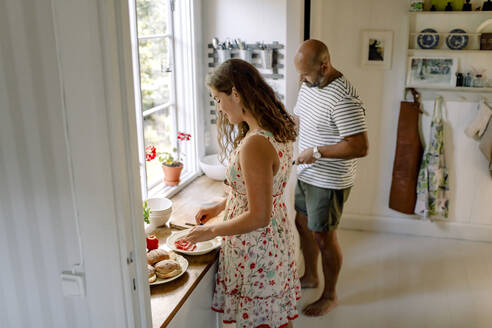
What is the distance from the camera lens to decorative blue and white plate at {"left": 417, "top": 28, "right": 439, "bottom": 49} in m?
3.78

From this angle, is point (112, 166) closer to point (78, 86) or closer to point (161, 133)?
point (78, 86)

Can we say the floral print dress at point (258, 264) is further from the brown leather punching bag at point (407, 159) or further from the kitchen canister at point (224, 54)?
the brown leather punching bag at point (407, 159)

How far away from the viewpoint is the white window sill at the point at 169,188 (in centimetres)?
297

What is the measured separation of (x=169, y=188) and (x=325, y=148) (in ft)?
3.15

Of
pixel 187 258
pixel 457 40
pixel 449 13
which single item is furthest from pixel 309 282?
pixel 449 13

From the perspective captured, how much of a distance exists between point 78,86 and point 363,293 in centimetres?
258

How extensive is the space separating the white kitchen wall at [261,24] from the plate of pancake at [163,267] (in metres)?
1.42

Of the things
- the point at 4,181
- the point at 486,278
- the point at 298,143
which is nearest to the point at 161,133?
the point at 298,143

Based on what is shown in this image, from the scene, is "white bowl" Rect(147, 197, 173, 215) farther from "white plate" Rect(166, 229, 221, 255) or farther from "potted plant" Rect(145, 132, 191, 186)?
"potted plant" Rect(145, 132, 191, 186)

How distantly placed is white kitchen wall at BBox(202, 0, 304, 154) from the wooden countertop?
754 mm

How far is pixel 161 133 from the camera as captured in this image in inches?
122

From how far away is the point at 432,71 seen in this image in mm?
3850

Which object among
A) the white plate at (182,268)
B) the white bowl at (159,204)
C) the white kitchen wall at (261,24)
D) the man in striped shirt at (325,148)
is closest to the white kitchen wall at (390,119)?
the white kitchen wall at (261,24)

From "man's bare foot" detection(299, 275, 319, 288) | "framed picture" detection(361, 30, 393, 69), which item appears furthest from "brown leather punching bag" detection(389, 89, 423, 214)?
"man's bare foot" detection(299, 275, 319, 288)
